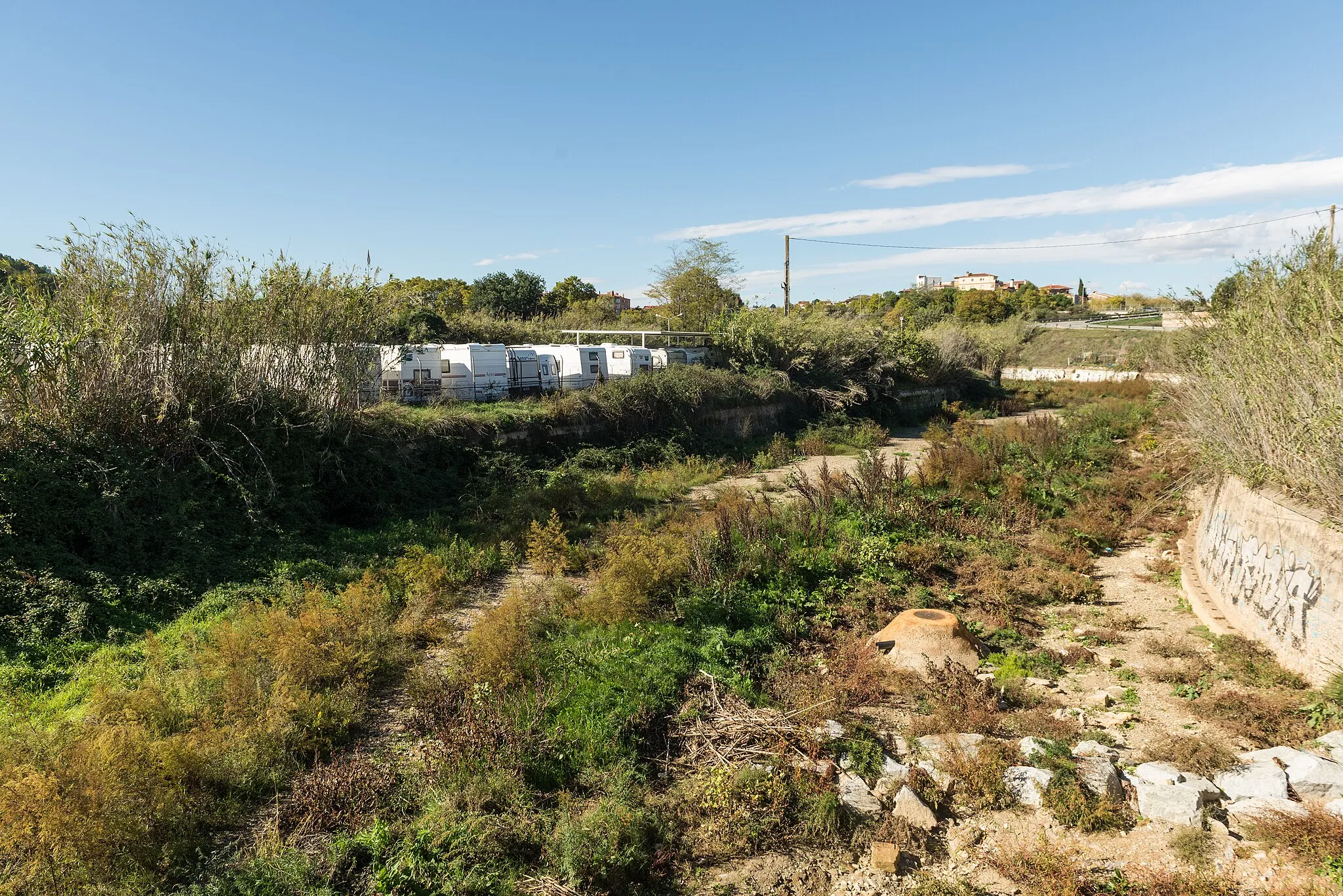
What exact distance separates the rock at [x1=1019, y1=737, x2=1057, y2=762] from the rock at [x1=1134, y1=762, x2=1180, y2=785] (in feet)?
2.14

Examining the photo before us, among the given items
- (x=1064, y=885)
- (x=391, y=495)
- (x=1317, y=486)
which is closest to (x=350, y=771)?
(x=1064, y=885)

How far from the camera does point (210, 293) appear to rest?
12.1 meters

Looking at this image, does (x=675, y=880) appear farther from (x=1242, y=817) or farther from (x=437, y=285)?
(x=437, y=285)

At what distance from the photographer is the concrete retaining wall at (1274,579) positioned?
22.0ft

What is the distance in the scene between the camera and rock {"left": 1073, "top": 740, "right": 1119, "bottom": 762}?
6262 millimetres

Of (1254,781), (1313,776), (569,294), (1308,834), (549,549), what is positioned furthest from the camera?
(569,294)

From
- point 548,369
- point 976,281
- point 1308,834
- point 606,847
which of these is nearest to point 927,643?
point 1308,834

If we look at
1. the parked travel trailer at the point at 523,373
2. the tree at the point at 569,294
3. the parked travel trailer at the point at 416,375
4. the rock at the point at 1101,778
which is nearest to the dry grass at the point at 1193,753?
the rock at the point at 1101,778

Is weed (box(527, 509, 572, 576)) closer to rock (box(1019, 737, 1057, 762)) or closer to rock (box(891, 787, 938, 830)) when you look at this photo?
rock (box(891, 787, 938, 830))

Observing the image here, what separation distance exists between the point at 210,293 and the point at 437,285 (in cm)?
4191

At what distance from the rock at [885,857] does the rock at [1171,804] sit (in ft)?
6.80

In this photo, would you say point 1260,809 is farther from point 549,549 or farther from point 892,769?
point 549,549

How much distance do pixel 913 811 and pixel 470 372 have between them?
15.9 meters

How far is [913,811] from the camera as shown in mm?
5684
